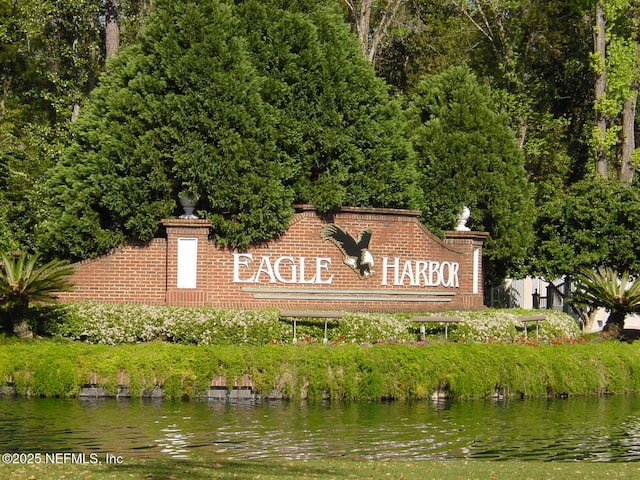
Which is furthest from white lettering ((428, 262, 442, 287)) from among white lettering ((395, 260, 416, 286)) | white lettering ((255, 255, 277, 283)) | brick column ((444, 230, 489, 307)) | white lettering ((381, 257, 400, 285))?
white lettering ((255, 255, 277, 283))

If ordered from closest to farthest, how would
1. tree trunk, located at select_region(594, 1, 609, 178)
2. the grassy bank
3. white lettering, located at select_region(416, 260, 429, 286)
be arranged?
the grassy bank → white lettering, located at select_region(416, 260, 429, 286) → tree trunk, located at select_region(594, 1, 609, 178)

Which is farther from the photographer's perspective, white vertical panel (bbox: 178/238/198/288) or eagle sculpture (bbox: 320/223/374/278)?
eagle sculpture (bbox: 320/223/374/278)

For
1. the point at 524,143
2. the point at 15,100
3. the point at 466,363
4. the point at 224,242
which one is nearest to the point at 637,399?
the point at 466,363

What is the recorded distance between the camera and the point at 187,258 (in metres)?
21.3

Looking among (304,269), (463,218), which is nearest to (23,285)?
(304,269)

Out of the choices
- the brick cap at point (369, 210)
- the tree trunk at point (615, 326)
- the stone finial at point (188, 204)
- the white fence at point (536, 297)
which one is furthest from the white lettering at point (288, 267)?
the white fence at point (536, 297)

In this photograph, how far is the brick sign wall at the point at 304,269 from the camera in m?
21.3

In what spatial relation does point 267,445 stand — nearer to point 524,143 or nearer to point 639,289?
point 639,289

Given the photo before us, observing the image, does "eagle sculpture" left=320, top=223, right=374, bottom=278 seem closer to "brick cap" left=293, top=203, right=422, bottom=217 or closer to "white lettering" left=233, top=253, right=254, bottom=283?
"brick cap" left=293, top=203, right=422, bottom=217

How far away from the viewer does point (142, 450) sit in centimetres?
1216

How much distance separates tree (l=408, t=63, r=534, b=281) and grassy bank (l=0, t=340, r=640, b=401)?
690 centimetres

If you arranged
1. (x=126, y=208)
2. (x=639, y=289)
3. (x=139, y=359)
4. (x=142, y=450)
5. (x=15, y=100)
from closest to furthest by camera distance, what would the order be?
(x=142, y=450), (x=139, y=359), (x=126, y=208), (x=639, y=289), (x=15, y=100)

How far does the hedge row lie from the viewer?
19406mm

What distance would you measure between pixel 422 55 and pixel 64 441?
103 feet
